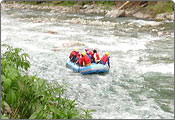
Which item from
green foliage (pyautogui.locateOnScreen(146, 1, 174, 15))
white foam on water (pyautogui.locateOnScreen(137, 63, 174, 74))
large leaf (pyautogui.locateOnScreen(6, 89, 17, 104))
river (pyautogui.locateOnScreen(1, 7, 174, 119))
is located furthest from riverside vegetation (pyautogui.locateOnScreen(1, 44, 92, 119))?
green foliage (pyautogui.locateOnScreen(146, 1, 174, 15))

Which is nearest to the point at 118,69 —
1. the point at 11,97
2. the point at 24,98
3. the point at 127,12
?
the point at 24,98

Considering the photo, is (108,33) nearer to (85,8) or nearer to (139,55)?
(139,55)

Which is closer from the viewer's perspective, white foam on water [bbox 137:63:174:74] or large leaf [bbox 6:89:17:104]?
large leaf [bbox 6:89:17:104]

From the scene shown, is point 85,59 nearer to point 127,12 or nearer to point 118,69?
point 118,69

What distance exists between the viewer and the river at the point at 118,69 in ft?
22.1

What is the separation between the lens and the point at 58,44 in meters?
14.7

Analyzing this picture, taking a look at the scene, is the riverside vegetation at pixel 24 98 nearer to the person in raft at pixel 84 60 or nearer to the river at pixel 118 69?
the river at pixel 118 69

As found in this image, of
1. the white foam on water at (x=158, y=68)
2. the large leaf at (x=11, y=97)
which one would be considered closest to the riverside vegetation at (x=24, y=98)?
the large leaf at (x=11, y=97)

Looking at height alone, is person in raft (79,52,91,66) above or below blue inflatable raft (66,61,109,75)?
above

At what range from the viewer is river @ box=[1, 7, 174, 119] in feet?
22.1

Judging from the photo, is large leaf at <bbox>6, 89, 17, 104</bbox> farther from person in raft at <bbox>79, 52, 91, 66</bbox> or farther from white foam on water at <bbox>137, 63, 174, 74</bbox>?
white foam on water at <bbox>137, 63, 174, 74</bbox>

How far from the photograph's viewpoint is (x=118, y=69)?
10.0 m

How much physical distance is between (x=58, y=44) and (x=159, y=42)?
605cm

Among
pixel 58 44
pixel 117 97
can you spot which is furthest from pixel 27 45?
pixel 117 97
